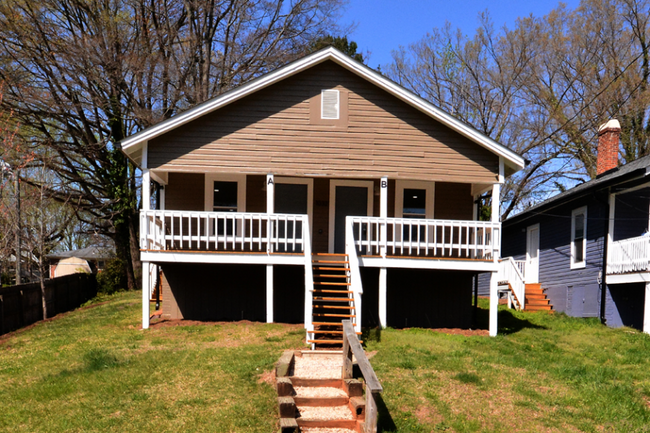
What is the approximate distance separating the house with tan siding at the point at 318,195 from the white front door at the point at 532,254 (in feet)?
24.5

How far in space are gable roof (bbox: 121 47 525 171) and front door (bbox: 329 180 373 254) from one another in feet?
10.0

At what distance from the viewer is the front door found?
1670cm

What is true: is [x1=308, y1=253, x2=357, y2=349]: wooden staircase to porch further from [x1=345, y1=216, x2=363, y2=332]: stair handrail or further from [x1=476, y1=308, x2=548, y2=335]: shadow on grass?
[x1=476, y1=308, x2=548, y2=335]: shadow on grass

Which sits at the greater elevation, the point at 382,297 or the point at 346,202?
the point at 346,202

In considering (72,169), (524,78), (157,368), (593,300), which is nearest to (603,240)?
(593,300)

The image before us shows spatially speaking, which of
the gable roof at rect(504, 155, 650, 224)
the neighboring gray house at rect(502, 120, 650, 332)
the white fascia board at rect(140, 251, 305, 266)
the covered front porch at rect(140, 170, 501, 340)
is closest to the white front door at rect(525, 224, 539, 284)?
the neighboring gray house at rect(502, 120, 650, 332)

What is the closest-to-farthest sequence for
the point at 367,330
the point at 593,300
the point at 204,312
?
the point at 367,330 < the point at 204,312 < the point at 593,300

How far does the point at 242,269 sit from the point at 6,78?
14967 mm

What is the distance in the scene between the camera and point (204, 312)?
15.6m

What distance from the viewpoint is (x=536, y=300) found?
2092 centimetres

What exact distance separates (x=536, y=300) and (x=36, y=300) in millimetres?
16485

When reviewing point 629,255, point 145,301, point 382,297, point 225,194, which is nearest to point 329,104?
point 225,194

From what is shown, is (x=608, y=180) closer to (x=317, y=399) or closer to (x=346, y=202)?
(x=346, y=202)

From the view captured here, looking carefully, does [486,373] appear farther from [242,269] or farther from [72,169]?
[72,169]
